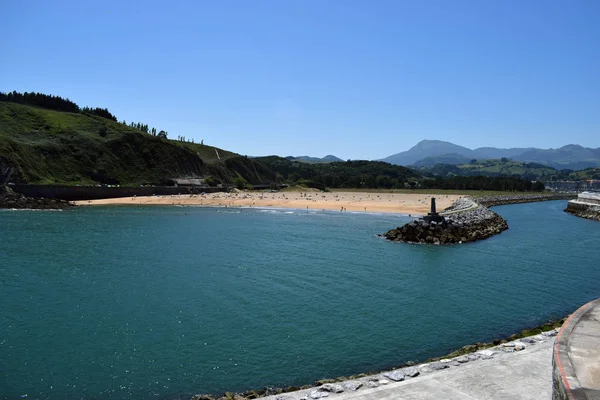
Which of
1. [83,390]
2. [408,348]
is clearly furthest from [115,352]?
[408,348]

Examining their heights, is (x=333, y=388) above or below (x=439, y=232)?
below

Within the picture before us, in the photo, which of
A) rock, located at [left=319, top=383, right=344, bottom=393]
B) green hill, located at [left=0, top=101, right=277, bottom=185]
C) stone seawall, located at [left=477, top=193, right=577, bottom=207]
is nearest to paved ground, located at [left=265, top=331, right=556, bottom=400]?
rock, located at [left=319, top=383, right=344, bottom=393]

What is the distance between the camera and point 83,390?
510 inches

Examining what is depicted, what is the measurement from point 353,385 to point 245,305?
10633 mm

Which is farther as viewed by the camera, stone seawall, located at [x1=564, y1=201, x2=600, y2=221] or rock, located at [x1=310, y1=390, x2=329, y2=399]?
stone seawall, located at [x1=564, y1=201, x2=600, y2=221]

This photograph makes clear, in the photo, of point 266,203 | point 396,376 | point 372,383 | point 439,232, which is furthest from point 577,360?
point 266,203

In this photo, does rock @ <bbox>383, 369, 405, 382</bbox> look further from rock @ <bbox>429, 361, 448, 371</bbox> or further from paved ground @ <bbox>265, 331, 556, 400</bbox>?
rock @ <bbox>429, 361, 448, 371</bbox>

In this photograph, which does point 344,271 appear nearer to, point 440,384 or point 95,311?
point 95,311

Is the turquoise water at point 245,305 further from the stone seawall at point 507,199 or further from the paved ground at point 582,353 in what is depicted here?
the stone seawall at point 507,199

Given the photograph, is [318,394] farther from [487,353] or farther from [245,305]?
[245,305]

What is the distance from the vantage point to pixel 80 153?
99.9m

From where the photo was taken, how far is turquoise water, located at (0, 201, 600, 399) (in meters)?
14.4

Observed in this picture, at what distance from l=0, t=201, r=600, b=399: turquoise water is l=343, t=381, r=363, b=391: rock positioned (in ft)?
7.32

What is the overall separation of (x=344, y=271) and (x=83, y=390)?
18769 millimetres
